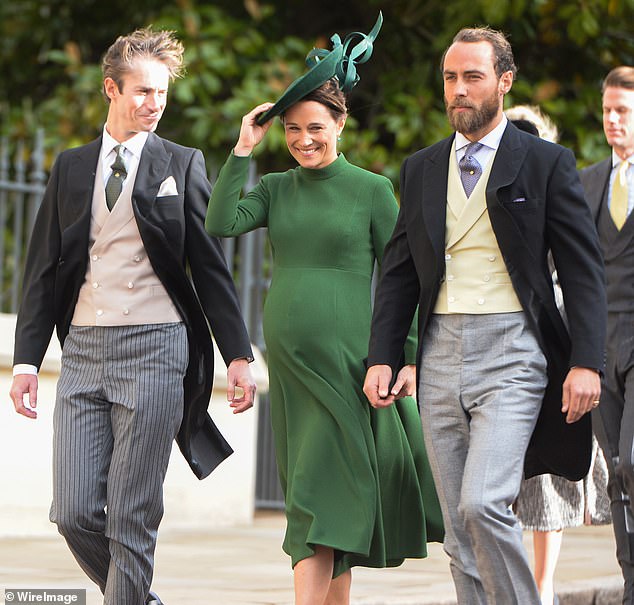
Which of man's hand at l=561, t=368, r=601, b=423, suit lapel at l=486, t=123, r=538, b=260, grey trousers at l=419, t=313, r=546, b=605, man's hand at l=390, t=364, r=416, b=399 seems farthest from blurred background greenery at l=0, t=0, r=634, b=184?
man's hand at l=561, t=368, r=601, b=423

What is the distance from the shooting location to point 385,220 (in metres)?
4.92

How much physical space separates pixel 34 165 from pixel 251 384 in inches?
157

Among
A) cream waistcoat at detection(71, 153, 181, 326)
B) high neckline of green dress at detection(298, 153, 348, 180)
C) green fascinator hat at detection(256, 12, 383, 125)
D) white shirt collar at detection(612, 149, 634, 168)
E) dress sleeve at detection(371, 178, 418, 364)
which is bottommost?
cream waistcoat at detection(71, 153, 181, 326)

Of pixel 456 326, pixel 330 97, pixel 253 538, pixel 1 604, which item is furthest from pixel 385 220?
pixel 253 538

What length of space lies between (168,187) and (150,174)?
7 centimetres

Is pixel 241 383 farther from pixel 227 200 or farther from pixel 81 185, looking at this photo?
pixel 81 185

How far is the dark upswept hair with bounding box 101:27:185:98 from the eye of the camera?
471 cm

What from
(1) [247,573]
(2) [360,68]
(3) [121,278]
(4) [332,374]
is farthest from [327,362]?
(2) [360,68]

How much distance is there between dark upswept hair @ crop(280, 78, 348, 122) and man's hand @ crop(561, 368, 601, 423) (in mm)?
1275

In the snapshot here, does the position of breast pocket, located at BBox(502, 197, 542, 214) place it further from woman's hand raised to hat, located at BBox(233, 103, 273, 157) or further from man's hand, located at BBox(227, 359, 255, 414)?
man's hand, located at BBox(227, 359, 255, 414)

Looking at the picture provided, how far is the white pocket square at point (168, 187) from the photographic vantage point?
4668 millimetres

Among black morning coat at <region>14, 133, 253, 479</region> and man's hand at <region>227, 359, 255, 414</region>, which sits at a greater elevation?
black morning coat at <region>14, 133, 253, 479</region>

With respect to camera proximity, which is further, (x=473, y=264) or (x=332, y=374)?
(x=332, y=374)
